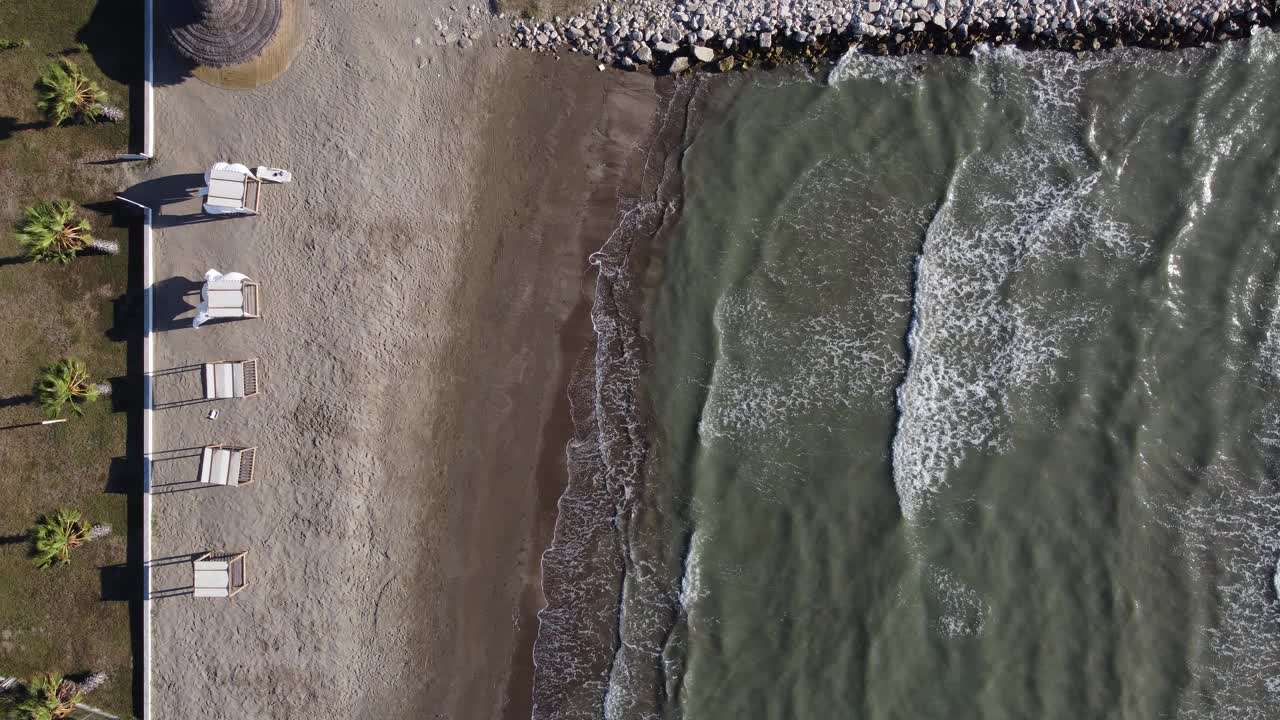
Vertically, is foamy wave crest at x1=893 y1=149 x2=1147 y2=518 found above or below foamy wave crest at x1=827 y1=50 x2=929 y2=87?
below

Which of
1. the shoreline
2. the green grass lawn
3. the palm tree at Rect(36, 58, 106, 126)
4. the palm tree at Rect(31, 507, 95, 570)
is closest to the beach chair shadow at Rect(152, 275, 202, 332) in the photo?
the green grass lawn

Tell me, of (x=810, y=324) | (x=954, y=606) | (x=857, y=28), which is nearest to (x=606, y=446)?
(x=810, y=324)

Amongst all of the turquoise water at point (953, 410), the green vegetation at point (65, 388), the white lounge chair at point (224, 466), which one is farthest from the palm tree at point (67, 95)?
the turquoise water at point (953, 410)

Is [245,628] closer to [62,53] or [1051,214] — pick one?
[62,53]

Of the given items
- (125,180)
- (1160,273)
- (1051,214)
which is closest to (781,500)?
(1051,214)

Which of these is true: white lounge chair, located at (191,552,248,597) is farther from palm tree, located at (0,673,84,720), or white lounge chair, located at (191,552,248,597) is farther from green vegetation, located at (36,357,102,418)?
green vegetation, located at (36,357,102,418)

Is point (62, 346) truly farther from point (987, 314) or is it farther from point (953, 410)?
point (987, 314)
